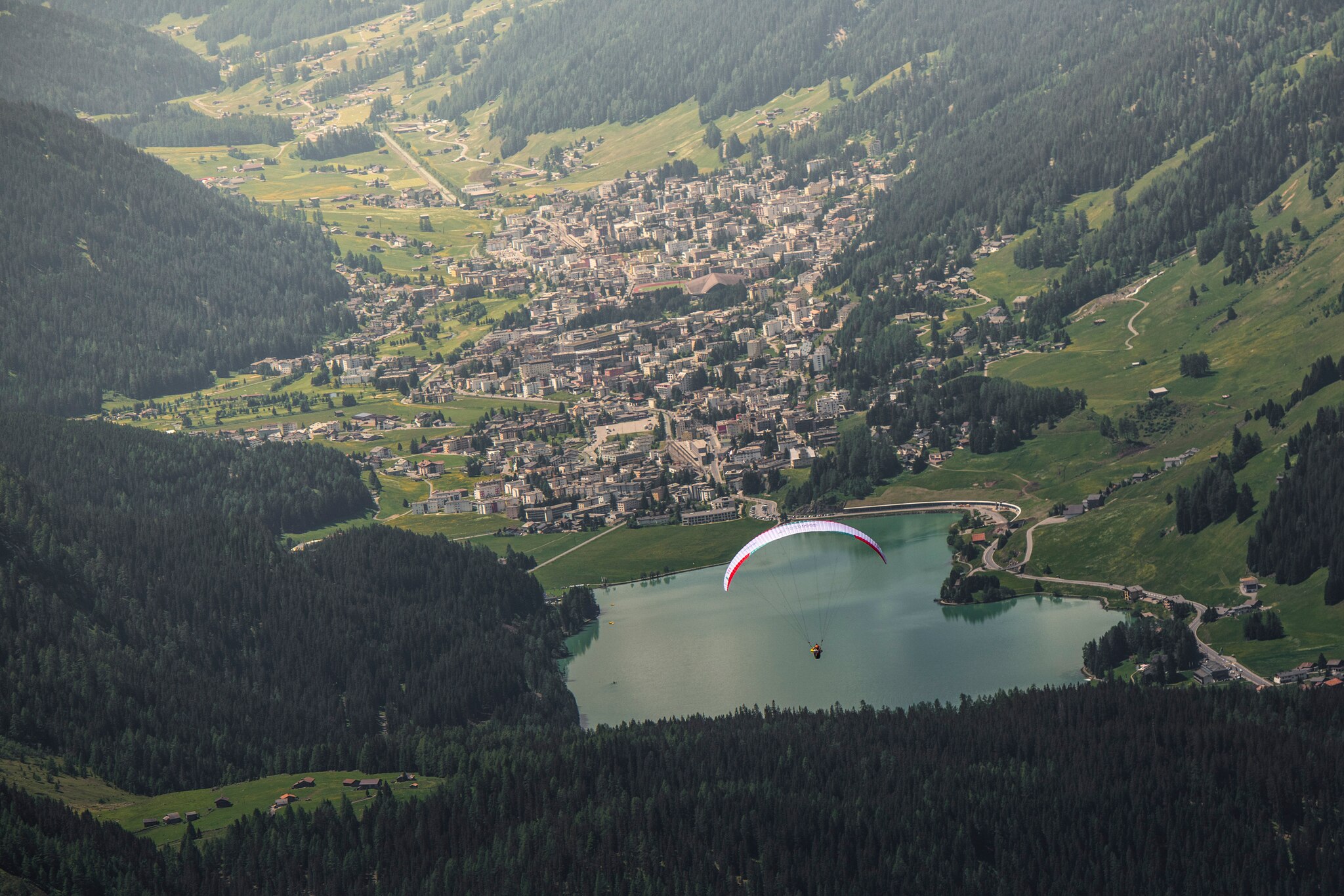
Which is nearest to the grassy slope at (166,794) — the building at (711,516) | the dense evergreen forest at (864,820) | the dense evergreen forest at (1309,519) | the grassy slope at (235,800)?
the grassy slope at (235,800)

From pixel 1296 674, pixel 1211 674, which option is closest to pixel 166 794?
pixel 1211 674

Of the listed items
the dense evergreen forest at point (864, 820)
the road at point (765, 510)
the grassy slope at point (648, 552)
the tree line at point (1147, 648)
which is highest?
the road at point (765, 510)

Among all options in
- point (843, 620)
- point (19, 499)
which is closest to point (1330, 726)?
point (843, 620)

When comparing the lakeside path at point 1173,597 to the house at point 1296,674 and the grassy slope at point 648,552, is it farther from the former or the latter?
the grassy slope at point 648,552

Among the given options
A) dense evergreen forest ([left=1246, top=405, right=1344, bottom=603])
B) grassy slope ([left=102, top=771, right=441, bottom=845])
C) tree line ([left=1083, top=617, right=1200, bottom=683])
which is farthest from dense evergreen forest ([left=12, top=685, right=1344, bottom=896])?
dense evergreen forest ([left=1246, top=405, right=1344, bottom=603])

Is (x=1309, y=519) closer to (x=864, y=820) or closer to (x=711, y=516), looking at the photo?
(x=864, y=820)

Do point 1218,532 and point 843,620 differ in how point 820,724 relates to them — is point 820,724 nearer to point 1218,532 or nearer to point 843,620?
point 843,620

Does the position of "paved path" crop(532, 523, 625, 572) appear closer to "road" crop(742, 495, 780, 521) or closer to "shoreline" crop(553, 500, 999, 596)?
"shoreline" crop(553, 500, 999, 596)
